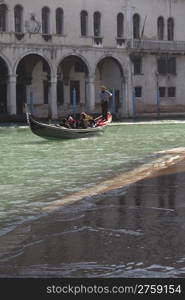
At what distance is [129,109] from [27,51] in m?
7.76

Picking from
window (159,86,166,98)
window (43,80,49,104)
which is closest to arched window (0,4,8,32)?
window (43,80,49,104)

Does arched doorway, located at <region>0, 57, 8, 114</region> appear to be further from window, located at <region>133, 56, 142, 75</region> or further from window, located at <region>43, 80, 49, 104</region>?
window, located at <region>133, 56, 142, 75</region>

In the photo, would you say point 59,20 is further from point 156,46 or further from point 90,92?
point 156,46

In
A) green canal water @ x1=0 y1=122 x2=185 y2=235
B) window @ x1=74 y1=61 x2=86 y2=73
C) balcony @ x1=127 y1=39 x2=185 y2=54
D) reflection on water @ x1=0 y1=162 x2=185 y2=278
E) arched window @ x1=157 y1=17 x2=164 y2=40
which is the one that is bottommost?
green canal water @ x1=0 y1=122 x2=185 y2=235

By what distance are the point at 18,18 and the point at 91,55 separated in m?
4.83

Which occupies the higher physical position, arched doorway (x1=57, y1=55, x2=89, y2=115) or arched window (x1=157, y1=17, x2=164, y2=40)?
arched window (x1=157, y1=17, x2=164, y2=40)

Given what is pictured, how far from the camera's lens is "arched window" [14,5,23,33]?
111 feet

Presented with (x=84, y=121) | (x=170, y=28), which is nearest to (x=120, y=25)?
(x=170, y=28)

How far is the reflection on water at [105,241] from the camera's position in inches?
199

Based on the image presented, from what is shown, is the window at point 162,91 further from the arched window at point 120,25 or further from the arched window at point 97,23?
the arched window at point 97,23

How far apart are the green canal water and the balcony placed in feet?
50.5

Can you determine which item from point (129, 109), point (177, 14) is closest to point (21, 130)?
point (129, 109)

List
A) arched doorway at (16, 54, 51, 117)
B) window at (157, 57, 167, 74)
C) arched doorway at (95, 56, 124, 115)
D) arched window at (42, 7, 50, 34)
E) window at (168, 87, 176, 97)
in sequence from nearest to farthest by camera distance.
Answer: arched window at (42, 7, 50, 34)
arched doorway at (16, 54, 51, 117)
arched doorway at (95, 56, 124, 115)
window at (157, 57, 167, 74)
window at (168, 87, 176, 97)

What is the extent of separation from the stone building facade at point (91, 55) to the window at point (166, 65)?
0.20ft
